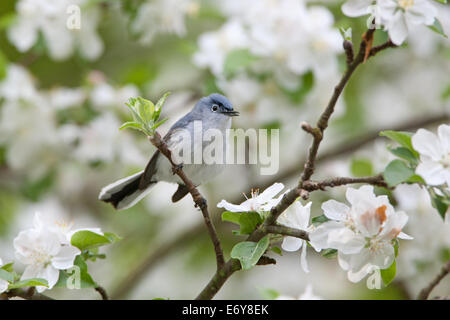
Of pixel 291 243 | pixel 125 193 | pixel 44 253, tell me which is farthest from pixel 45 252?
pixel 125 193

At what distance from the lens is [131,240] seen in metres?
4.15

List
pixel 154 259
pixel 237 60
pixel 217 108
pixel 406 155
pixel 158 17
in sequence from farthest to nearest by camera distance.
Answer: pixel 154 259 < pixel 158 17 < pixel 237 60 < pixel 217 108 < pixel 406 155

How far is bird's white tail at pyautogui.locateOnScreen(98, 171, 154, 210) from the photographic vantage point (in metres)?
2.20

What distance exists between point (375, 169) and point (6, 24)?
1864 millimetres

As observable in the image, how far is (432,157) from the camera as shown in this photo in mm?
1272

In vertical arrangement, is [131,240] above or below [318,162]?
below

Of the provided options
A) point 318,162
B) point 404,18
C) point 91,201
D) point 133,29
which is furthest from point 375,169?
point 91,201

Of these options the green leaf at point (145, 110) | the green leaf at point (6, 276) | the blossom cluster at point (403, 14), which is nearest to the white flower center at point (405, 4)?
the blossom cluster at point (403, 14)

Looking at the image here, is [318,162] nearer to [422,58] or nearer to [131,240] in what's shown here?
[422,58]

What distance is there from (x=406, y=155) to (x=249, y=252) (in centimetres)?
42

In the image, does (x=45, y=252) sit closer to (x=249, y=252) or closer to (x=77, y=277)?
(x=77, y=277)

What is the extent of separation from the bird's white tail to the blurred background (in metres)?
0.68

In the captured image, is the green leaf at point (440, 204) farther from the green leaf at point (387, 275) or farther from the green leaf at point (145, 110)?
the green leaf at point (145, 110)

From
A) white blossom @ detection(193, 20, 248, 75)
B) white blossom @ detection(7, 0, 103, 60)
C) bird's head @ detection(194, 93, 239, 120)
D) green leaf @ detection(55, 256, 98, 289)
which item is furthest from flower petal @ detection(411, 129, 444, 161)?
white blossom @ detection(7, 0, 103, 60)
